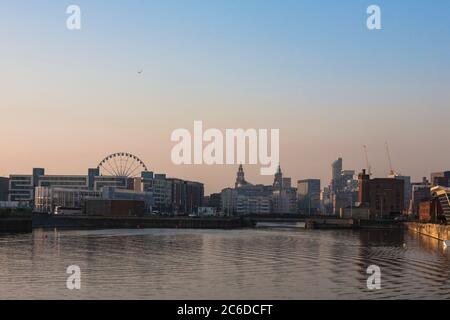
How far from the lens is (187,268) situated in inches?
3123

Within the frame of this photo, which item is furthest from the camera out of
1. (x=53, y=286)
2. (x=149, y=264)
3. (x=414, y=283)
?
A: (x=149, y=264)

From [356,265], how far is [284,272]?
597 inches

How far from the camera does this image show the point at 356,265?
86875mm

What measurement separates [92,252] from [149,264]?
23798mm
